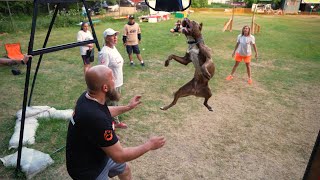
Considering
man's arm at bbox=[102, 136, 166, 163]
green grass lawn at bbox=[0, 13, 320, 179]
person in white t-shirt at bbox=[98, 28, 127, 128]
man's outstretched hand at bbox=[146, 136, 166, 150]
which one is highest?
person in white t-shirt at bbox=[98, 28, 127, 128]

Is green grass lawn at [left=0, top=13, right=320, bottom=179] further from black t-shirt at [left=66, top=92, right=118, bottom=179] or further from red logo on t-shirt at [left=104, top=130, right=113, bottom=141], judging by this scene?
red logo on t-shirt at [left=104, top=130, right=113, bottom=141]

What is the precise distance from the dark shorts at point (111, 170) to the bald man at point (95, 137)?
10 mm

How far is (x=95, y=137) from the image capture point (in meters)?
2.28

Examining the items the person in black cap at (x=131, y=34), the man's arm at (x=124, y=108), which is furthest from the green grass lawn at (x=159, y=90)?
the man's arm at (x=124, y=108)

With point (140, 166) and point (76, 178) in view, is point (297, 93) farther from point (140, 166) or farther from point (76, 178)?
point (76, 178)

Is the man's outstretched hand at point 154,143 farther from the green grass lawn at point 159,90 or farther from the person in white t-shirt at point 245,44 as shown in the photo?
the person in white t-shirt at point 245,44

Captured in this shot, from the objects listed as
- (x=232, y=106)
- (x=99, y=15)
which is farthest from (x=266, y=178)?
(x=99, y=15)

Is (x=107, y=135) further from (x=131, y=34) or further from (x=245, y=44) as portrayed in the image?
(x=131, y=34)

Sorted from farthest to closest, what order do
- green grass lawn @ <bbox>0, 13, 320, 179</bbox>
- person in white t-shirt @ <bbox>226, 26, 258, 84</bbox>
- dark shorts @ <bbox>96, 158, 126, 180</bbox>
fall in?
person in white t-shirt @ <bbox>226, 26, 258, 84</bbox> < green grass lawn @ <bbox>0, 13, 320, 179</bbox> < dark shorts @ <bbox>96, 158, 126, 180</bbox>

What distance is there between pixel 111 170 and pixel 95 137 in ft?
2.93

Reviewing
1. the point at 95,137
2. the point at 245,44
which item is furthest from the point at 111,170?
the point at 245,44

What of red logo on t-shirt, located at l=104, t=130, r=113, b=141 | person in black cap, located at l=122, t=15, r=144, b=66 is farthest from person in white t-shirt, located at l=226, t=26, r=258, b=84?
red logo on t-shirt, located at l=104, t=130, r=113, b=141

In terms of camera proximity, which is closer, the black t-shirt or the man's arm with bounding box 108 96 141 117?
the black t-shirt

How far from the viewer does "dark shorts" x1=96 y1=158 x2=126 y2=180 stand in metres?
2.71
